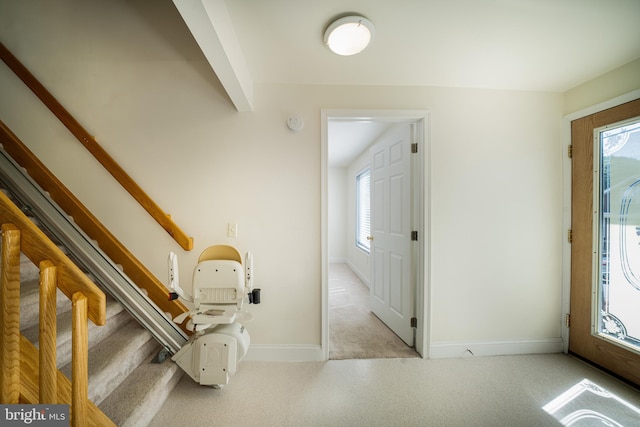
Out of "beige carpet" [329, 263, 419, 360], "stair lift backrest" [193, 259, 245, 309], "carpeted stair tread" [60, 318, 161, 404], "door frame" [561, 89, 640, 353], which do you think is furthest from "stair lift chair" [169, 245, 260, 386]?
"door frame" [561, 89, 640, 353]

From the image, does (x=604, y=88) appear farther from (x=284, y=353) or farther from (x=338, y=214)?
(x=338, y=214)

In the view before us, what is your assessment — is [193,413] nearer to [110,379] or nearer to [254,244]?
[110,379]

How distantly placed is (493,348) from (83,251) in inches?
124

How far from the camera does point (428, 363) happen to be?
1729 mm

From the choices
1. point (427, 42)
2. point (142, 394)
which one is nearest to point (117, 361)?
point (142, 394)

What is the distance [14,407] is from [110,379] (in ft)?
1.50

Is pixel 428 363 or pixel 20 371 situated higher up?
pixel 20 371

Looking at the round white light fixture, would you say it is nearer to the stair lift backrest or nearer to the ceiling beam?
the ceiling beam

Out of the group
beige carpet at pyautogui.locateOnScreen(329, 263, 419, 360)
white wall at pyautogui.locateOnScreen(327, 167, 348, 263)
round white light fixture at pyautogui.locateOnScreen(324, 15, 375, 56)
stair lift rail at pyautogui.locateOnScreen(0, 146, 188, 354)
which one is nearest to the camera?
round white light fixture at pyautogui.locateOnScreen(324, 15, 375, 56)

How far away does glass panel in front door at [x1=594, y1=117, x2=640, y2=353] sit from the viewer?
1.49 meters

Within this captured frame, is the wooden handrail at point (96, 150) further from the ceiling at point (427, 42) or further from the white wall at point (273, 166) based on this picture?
the ceiling at point (427, 42)

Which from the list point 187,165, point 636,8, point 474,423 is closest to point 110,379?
point 187,165

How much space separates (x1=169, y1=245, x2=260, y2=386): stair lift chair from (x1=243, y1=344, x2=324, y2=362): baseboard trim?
0.41 metres

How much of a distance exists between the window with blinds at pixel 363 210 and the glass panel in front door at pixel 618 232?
277 cm
